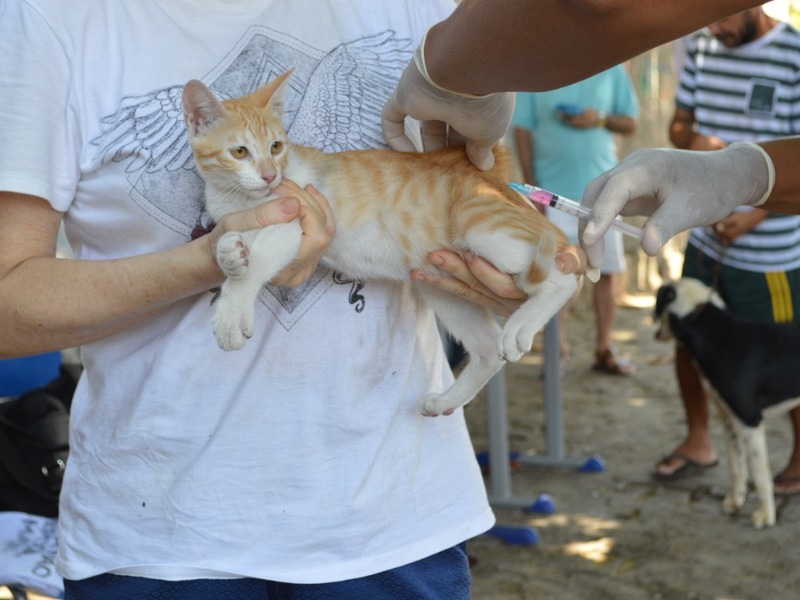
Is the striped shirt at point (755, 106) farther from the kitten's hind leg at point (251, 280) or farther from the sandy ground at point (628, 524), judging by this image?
the kitten's hind leg at point (251, 280)

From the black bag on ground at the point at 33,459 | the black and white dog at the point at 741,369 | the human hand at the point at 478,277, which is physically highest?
the human hand at the point at 478,277

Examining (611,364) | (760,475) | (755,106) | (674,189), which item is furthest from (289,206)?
(611,364)

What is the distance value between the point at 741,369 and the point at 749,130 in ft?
3.29

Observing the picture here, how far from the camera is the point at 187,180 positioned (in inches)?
51.8

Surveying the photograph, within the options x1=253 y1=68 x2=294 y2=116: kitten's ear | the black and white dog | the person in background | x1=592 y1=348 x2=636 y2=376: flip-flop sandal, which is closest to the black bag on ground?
x1=253 y1=68 x2=294 y2=116: kitten's ear

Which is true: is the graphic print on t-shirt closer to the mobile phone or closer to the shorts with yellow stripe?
the shorts with yellow stripe

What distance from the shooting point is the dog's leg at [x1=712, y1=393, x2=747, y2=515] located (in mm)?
3707

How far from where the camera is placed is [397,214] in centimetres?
160

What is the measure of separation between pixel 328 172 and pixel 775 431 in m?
3.72

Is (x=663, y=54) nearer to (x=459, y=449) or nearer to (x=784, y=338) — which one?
(x=784, y=338)

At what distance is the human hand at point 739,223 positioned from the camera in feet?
11.9

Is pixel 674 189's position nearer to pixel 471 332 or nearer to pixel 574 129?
pixel 471 332

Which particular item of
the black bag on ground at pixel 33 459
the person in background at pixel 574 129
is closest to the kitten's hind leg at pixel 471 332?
the black bag on ground at pixel 33 459

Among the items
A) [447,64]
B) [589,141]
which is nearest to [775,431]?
[589,141]
